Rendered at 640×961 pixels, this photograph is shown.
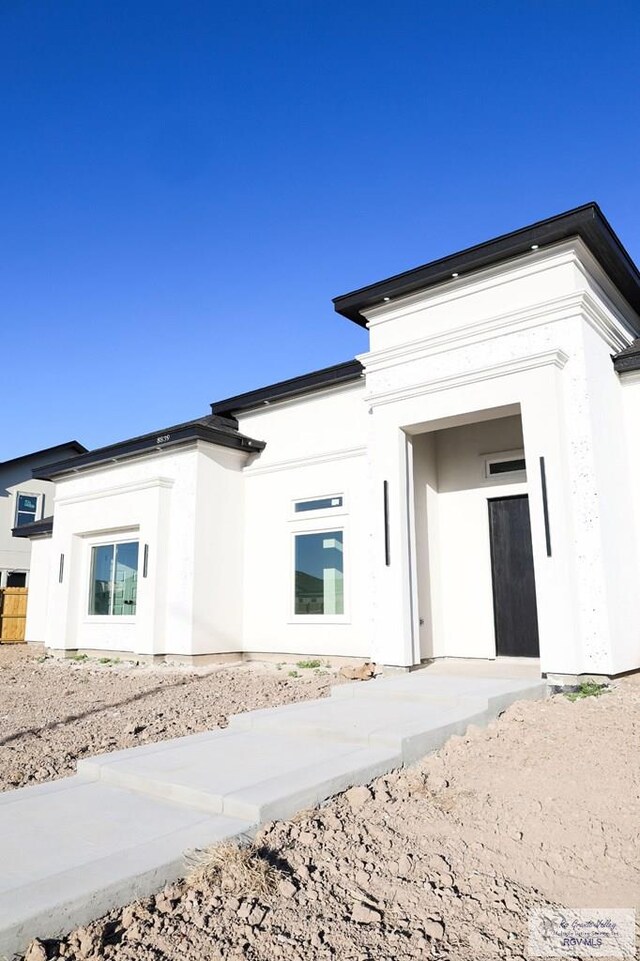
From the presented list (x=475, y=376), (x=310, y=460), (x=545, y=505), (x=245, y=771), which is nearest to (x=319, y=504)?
(x=310, y=460)

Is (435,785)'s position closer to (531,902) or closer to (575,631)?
(531,902)

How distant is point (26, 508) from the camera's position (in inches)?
973

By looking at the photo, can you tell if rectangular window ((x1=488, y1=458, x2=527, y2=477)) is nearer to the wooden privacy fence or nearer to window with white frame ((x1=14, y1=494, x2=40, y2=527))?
the wooden privacy fence

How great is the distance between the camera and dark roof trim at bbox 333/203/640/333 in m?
7.87

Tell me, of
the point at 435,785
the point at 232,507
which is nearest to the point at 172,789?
the point at 435,785

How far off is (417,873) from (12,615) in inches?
803

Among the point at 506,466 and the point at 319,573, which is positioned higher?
the point at 506,466

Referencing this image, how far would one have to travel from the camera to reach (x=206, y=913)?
272 cm

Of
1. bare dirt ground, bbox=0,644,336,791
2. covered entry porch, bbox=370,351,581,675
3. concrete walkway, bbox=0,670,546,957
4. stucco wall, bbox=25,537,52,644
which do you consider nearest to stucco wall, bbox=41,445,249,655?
bare dirt ground, bbox=0,644,336,791

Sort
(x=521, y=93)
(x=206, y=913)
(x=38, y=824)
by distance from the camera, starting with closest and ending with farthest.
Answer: (x=206, y=913) < (x=38, y=824) < (x=521, y=93)

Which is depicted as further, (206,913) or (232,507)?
(232,507)

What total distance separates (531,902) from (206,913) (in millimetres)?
1442

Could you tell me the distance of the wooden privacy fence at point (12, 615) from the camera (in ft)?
66.9

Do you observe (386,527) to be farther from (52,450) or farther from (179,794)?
(52,450)
